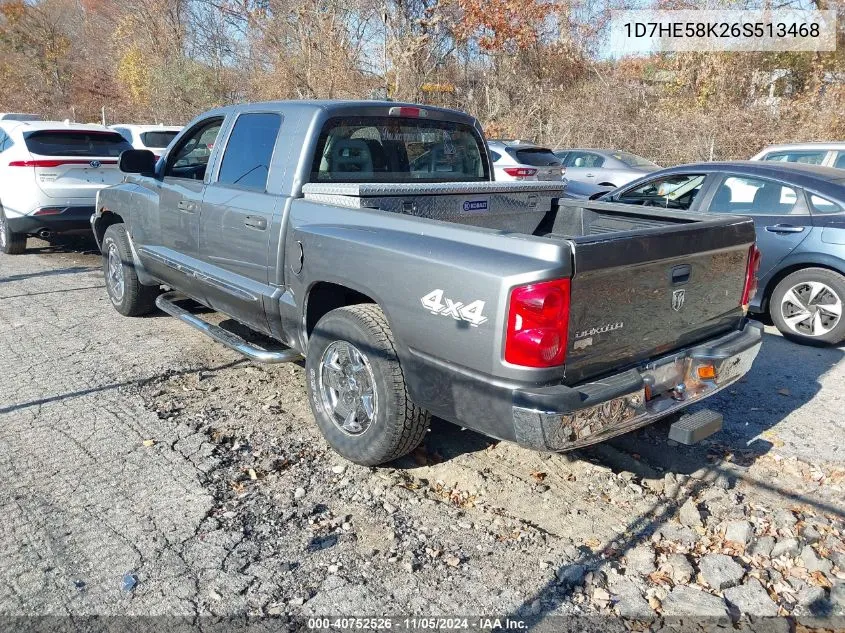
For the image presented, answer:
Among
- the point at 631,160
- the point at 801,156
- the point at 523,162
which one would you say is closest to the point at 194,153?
the point at 801,156

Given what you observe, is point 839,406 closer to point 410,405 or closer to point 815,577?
point 815,577

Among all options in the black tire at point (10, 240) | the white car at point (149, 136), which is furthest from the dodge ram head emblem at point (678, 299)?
the white car at point (149, 136)

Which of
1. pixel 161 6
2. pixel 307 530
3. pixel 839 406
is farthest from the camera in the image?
pixel 161 6

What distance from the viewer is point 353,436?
390cm

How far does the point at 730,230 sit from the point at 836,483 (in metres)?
1.54

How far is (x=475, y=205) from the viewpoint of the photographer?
4.54 metres

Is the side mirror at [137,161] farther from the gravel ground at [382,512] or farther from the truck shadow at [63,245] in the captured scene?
the truck shadow at [63,245]

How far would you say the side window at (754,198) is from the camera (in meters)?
6.47

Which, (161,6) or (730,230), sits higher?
(161,6)

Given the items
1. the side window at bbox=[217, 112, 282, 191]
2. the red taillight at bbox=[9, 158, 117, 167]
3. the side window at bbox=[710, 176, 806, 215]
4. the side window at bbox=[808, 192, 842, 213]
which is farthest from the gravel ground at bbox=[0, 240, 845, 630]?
the red taillight at bbox=[9, 158, 117, 167]

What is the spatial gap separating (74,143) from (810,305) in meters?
8.76

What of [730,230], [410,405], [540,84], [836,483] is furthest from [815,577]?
[540,84]

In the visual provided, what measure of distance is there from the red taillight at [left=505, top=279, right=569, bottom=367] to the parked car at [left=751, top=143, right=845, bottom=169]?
7773mm

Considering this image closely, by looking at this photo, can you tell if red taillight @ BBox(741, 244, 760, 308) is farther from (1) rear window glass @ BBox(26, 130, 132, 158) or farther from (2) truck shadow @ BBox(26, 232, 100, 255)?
(2) truck shadow @ BBox(26, 232, 100, 255)
